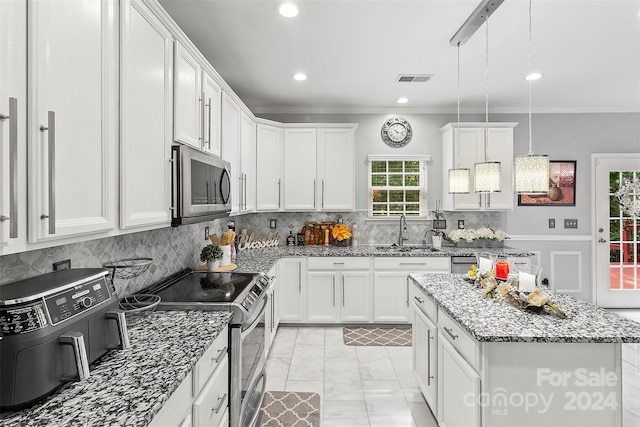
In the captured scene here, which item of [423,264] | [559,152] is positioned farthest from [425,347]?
[559,152]

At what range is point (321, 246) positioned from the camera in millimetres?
4668

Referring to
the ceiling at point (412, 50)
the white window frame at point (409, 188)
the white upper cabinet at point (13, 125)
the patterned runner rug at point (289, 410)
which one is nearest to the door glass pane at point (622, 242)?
the ceiling at point (412, 50)

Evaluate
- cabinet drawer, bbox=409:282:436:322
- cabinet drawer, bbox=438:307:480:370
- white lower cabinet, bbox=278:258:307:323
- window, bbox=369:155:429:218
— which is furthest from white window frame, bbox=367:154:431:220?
cabinet drawer, bbox=438:307:480:370

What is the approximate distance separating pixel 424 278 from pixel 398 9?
1880 mm

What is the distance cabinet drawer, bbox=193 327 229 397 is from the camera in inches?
54.3

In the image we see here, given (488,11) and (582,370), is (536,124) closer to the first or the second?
(488,11)

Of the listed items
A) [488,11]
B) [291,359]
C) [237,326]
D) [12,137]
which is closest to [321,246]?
[291,359]

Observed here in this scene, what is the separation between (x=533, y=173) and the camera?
6.88 feet

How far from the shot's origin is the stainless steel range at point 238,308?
1868 millimetres

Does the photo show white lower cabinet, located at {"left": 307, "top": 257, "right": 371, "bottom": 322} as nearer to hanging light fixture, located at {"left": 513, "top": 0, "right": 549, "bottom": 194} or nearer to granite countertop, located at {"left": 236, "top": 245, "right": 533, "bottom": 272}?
granite countertop, located at {"left": 236, "top": 245, "right": 533, "bottom": 272}

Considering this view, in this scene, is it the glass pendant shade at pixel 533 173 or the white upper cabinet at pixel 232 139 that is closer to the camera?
the glass pendant shade at pixel 533 173

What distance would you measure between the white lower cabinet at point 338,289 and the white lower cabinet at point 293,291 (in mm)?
71

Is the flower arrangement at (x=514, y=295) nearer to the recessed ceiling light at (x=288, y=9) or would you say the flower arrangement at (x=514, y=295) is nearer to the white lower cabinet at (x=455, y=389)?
the white lower cabinet at (x=455, y=389)

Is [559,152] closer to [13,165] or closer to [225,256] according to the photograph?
[225,256]
